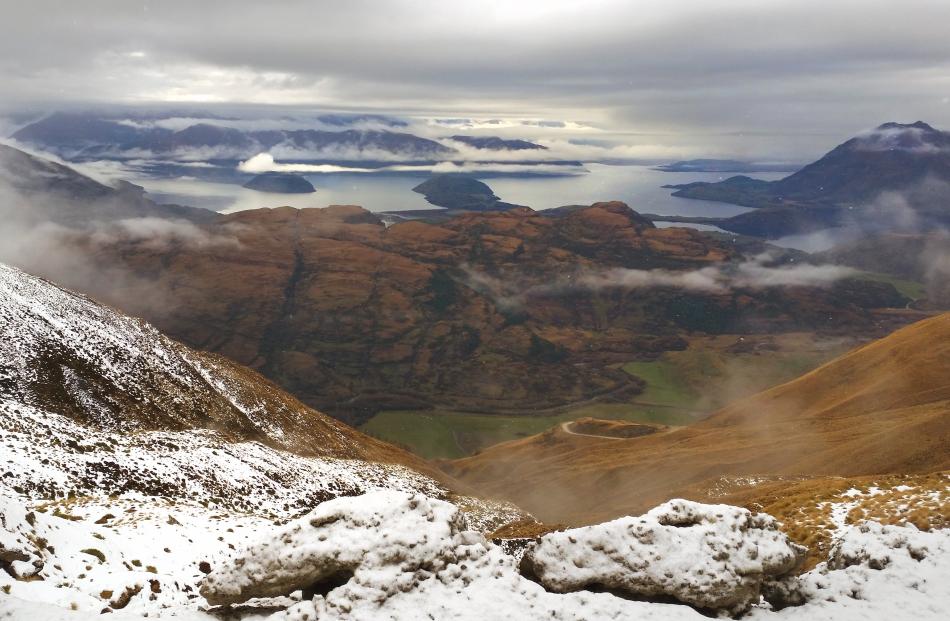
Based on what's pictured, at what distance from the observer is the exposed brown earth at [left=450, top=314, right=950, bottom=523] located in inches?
2512

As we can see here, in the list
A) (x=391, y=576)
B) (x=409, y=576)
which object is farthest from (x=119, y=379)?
(x=409, y=576)

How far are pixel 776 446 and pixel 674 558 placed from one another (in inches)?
2864

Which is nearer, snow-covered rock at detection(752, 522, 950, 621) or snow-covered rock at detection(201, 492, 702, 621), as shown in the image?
snow-covered rock at detection(201, 492, 702, 621)

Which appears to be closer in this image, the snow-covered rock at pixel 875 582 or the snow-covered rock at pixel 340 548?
the snow-covered rock at pixel 340 548

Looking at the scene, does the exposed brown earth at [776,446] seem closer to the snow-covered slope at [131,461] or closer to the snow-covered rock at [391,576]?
the snow-covered slope at [131,461]

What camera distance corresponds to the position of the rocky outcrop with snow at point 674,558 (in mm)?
17297

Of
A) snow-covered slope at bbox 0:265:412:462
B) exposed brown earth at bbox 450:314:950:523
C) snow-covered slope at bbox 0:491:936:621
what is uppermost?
snow-covered slope at bbox 0:491:936:621

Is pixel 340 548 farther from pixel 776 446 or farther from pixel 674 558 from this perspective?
pixel 776 446

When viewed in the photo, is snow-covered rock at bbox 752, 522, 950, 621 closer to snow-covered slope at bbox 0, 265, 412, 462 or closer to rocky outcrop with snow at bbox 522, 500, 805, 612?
rocky outcrop with snow at bbox 522, 500, 805, 612

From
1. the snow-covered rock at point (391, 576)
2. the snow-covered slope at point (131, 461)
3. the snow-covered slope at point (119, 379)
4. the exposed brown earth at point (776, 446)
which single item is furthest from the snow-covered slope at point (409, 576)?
the exposed brown earth at point (776, 446)

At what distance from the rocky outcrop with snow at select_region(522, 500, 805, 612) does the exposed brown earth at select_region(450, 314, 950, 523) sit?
3995 cm

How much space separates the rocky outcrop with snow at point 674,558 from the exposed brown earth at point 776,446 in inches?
1573

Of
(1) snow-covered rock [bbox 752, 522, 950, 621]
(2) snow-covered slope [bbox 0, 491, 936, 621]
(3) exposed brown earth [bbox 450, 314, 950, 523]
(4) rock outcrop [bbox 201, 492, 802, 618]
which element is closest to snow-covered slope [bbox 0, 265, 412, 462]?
(2) snow-covered slope [bbox 0, 491, 936, 621]

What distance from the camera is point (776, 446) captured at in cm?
8162
